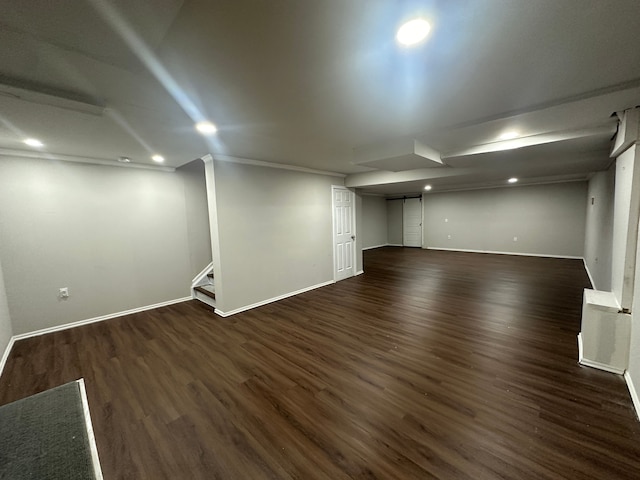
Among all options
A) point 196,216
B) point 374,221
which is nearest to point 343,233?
point 196,216

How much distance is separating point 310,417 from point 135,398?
1.54 meters

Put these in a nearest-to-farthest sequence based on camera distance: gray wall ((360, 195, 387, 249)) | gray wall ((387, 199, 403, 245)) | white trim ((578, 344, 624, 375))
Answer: white trim ((578, 344, 624, 375)), gray wall ((360, 195, 387, 249)), gray wall ((387, 199, 403, 245))

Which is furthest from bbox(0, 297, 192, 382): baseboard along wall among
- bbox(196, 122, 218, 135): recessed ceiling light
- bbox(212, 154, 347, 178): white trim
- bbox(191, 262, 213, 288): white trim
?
bbox(196, 122, 218, 135): recessed ceiling light

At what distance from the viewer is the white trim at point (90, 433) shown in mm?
1480

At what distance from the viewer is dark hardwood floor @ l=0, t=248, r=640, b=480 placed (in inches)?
59.6

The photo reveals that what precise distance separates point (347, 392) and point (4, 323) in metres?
4.01

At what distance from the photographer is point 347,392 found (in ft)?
6.94

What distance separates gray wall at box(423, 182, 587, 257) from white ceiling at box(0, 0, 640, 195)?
558cm

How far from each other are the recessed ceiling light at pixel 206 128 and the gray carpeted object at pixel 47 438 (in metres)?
2.59

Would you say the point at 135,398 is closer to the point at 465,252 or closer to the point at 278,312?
the point at 278,312

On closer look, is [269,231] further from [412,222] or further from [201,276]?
[412,222]

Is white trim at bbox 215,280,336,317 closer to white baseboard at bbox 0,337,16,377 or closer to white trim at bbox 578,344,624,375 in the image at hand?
white baseboard at bbox 0,337,16,377

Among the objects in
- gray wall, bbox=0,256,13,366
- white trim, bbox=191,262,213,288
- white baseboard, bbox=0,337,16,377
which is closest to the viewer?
white baseboard, bbox=0,337,16,377

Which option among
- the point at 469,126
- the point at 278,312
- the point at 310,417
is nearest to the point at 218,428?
the point at 310,417
